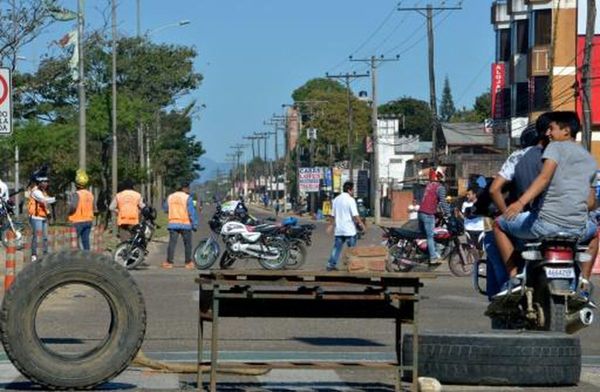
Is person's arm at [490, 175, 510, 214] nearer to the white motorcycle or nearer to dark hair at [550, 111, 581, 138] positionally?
dark hair at [550, 111, 581, 138]

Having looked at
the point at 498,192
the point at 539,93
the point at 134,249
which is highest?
the point at 539,93

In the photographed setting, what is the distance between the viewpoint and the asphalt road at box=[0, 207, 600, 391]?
964 cm

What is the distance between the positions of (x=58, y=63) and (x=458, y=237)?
491 inches

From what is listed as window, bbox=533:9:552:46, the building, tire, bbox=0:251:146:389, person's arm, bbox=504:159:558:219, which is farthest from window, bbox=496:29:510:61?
tire, bbox=0:251:146:389

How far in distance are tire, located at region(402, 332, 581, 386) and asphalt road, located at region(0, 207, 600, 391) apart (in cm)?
21

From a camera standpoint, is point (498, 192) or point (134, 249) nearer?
point (498, 192)

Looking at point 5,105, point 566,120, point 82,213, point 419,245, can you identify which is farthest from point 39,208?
point 566,120

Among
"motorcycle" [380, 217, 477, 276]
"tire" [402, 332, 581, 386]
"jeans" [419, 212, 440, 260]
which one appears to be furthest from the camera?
"motorcycle" [380, 217, 477, 276]

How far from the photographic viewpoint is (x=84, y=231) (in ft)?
86.0

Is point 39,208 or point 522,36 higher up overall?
point 522,36

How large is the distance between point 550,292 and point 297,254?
62.7ft

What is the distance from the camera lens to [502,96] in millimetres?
77250

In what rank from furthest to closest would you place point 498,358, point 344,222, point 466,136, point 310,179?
point 466,136
point 310,179
point 344,222
point 498,358

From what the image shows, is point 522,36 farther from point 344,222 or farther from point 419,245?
point 344,222
